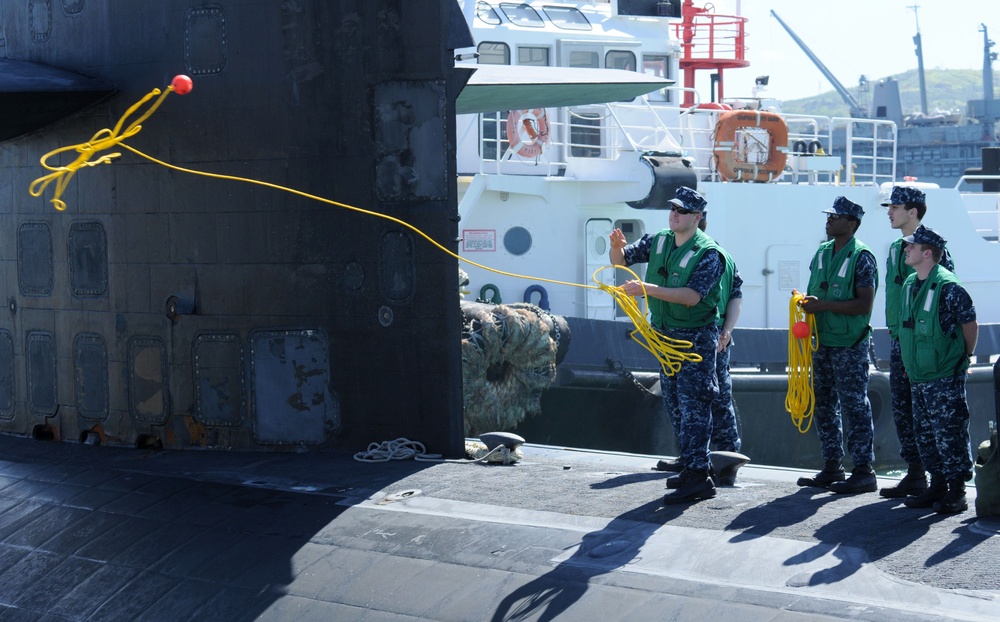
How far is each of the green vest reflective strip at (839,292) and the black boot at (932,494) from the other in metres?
1.12

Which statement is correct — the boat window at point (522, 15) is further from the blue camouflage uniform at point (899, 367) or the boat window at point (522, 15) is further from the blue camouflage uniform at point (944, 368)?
the blue camouflage uniform at point (944, 368)

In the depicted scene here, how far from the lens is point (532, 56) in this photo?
1795 centimetres

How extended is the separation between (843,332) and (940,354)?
96cm

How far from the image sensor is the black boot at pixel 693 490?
5.86 metres

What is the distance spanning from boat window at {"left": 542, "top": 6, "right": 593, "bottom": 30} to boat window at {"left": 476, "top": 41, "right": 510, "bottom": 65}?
128 cm

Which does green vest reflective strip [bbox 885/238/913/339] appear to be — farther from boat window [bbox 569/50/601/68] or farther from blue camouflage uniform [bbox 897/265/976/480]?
boat window [bbox 569/50/601/68]

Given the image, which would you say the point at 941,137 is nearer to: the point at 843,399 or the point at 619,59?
the point at 619,59

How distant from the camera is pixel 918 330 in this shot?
5.90m

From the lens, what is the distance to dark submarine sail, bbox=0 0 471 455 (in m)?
6.69

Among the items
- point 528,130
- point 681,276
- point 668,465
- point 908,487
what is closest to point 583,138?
point 528,130

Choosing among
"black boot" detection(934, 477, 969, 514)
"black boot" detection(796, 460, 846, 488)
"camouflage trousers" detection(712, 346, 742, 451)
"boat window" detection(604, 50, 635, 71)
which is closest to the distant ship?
"boat window" detection(604, 50, 635, 71)

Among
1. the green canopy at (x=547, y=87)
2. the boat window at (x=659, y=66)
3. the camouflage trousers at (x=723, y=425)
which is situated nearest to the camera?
the camouflage trousers at (x=723, y=425)

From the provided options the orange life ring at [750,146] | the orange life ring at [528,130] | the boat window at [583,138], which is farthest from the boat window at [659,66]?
the orange life ring at [528,130]

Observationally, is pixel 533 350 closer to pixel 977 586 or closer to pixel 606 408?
pixel 606 408
